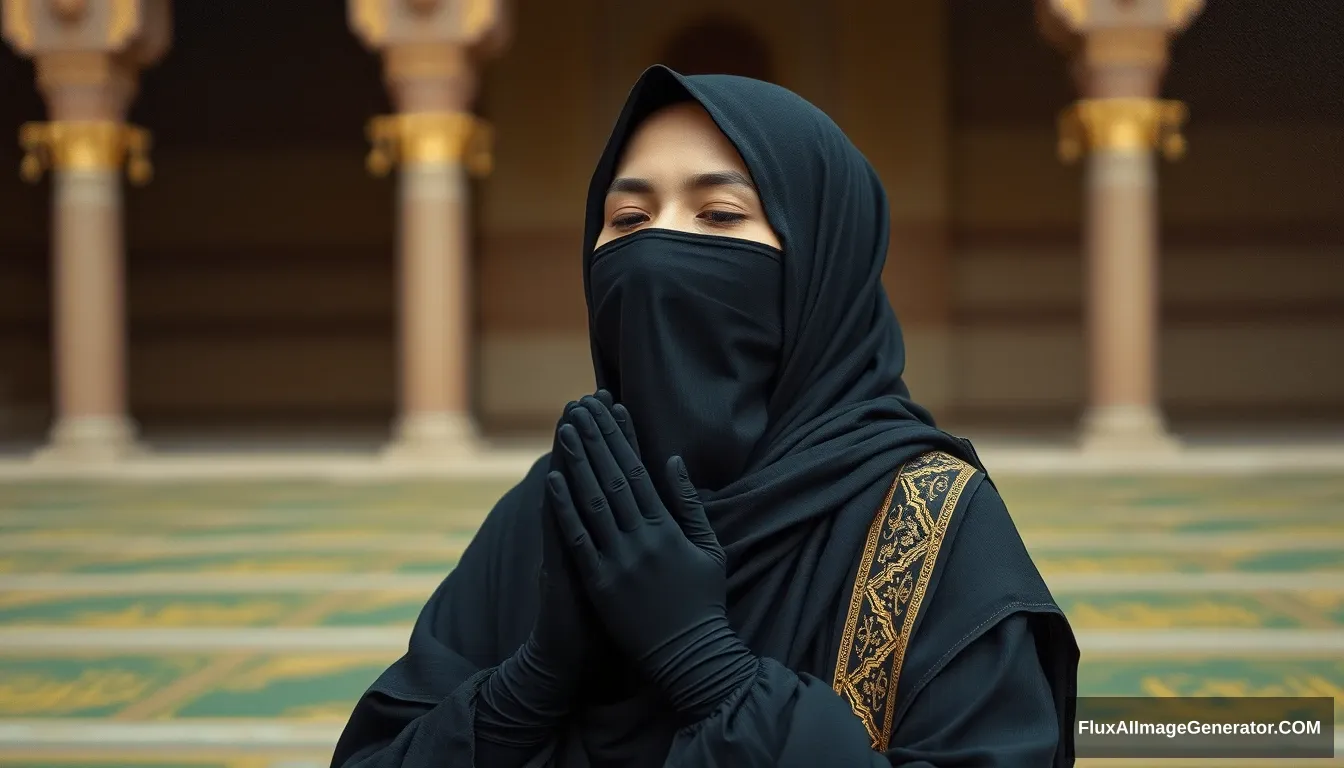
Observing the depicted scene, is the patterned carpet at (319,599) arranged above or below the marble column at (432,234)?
below

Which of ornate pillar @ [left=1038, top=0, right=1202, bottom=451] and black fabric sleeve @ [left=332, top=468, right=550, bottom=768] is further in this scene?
ornate pillar @ [left=1038, top=0, right=1202, bottom=451]

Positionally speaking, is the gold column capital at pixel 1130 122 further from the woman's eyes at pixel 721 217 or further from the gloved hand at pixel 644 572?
the gloved hand at pixel 644 572

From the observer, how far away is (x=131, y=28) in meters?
7.56

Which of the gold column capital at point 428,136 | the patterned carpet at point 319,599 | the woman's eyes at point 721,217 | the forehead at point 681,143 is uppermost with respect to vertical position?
the gold column capital at point 428,136

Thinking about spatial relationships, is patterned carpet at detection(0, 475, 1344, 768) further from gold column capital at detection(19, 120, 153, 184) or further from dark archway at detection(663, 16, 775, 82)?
dark archway at detection(663, 16, 775, 82)

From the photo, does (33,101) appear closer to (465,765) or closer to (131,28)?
(131,28)

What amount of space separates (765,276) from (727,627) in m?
0.31

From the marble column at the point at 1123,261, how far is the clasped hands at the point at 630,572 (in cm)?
691

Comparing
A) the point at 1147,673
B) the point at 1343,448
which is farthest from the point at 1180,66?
the point at 1147,673

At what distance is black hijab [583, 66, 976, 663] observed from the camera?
3.22 feet

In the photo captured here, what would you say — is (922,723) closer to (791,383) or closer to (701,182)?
(791,383)

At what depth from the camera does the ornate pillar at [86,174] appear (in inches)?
297

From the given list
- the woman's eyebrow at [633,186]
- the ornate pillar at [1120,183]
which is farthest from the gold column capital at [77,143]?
the woman's eyebrow at [633,186]

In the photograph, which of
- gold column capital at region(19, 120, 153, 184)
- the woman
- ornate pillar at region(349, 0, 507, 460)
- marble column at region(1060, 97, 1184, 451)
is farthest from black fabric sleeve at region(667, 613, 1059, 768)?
gold column capital at region(19, 120, 153, 184)
